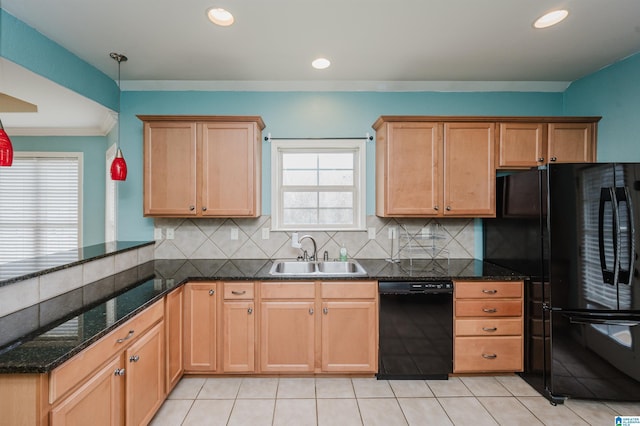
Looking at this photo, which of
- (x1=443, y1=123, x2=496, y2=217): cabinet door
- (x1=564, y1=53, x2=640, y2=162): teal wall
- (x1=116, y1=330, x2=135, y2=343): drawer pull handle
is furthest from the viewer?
(x1=443, y1=123, x2=496, y2=217): cabinet door

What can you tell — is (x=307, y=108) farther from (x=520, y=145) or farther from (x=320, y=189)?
(x=520, y=145)

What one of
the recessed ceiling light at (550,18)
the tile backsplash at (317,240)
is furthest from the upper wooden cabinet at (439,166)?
the recessed ceiling light at (550,18)

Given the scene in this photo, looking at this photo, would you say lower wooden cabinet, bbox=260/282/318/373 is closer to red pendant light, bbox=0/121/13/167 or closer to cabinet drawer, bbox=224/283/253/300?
cabinet drawer, bbox=224/283/253/300

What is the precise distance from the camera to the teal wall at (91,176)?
4152mm

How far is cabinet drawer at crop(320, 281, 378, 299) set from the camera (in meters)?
2.40

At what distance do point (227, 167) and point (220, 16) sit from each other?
44.5 inches

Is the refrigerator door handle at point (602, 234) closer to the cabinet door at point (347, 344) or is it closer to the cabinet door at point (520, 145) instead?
the cabinet door at point (520, 145)

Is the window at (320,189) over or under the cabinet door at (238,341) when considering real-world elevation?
over

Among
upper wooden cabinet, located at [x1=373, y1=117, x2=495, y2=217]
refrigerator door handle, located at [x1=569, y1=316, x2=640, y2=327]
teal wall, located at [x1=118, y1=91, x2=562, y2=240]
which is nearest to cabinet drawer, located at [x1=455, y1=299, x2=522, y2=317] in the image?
refrigerator door handle, located at [x1=569, y1=316, x2=640, y2=327]

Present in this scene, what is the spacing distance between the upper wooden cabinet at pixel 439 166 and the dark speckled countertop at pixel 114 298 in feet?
1.76

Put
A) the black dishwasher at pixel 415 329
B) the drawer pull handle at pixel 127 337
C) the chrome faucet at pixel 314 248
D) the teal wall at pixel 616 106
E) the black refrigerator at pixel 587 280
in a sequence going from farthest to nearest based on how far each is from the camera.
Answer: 1. the chrome faucet at pixel 314 248
2. the teal wall at pixel 616 106
3. the black dishwasher at pixel 415 329
4. the black refrigerator at pixel 587 280
5. the drawer pull handle at pixel 127 337

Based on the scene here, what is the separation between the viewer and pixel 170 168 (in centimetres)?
269

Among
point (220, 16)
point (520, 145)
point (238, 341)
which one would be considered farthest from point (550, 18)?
point (238, 341)

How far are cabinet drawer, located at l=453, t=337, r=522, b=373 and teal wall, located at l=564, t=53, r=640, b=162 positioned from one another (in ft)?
5.90
